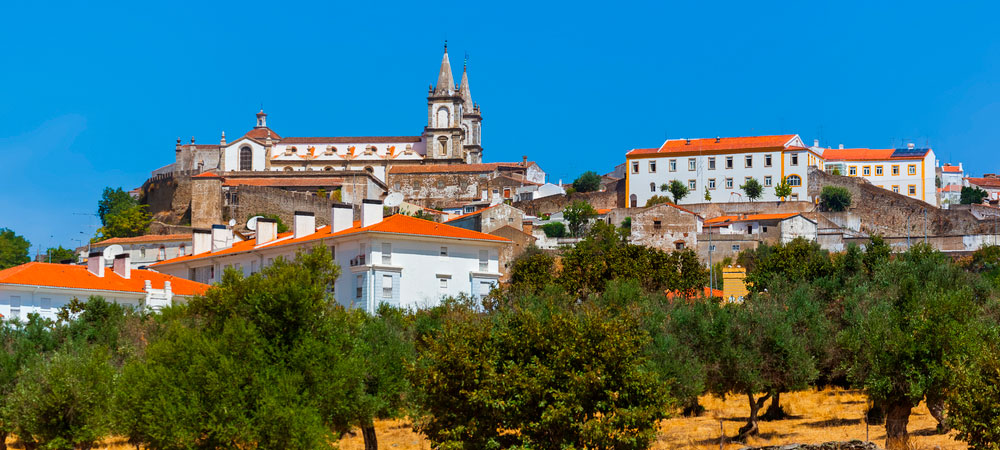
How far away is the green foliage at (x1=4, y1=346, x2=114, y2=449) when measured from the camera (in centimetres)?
3369

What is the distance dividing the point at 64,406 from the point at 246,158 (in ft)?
303

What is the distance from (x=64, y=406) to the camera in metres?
33.9

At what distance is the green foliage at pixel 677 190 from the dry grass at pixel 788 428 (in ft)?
190

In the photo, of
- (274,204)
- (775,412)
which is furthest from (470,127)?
(775,412)

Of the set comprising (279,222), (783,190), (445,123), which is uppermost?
(445,123)

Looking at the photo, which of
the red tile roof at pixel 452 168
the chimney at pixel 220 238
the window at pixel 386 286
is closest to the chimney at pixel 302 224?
the window at pixel 386 286

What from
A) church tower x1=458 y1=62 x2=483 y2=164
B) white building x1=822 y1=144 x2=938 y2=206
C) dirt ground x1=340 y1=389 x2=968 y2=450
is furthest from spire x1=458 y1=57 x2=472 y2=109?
dirt ground x1=340 y1=389 x2=968 y2=450

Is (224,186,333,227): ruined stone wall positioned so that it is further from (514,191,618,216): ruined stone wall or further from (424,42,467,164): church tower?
(424,42,467,164): church tower

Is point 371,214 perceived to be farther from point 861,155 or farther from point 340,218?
point 861,155

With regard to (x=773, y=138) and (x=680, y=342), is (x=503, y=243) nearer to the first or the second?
(x=680, y=342)

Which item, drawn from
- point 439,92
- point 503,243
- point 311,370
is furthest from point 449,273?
point 439,92

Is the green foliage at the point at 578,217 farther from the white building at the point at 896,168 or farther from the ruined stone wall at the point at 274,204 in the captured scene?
the white building at the point at 896,168

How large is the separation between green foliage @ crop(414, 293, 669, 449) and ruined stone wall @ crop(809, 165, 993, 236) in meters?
70.9

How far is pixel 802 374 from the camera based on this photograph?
35000 millimetres
